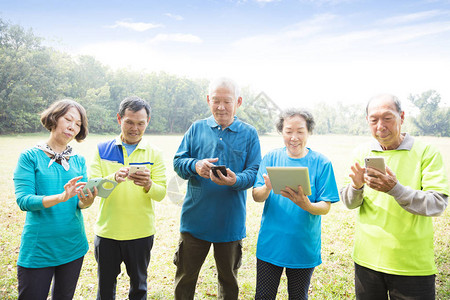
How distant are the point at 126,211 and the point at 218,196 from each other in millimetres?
824

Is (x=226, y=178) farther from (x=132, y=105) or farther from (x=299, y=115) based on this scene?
(x=132, y=105)

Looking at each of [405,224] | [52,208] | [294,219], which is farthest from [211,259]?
[405,224]

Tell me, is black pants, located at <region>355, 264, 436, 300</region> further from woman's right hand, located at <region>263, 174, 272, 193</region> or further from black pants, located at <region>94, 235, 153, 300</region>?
black pants, located at <region>94, 235, 153, 300</region>

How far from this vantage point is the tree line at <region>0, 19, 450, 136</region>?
47.0 feet

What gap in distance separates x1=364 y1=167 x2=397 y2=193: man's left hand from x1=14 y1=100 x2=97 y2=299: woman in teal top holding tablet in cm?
207

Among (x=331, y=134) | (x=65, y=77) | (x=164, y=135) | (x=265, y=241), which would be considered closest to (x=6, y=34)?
(x=65, y=77)

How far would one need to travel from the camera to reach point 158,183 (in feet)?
8.59

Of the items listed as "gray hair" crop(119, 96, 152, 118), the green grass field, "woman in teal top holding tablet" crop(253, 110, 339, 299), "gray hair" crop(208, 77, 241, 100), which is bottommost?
the green grass field

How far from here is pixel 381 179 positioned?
186 cm

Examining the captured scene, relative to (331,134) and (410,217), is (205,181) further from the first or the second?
(331,134)

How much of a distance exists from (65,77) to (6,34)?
375 cm

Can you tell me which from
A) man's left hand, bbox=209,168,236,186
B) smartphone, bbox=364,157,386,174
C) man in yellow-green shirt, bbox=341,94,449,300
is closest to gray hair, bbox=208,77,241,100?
man's left hand, bbox=209,168,236,186

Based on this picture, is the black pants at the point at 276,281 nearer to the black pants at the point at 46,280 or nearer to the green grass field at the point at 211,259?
the green grass field at the point at 211,259

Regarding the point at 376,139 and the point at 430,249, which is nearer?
the point at 430,249
